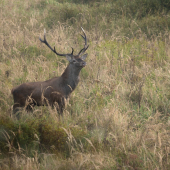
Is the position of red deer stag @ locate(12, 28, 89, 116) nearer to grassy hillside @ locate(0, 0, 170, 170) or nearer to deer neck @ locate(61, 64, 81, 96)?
deer neck @ locate(61, 64, 81, 96)

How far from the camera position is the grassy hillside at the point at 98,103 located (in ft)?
12.6

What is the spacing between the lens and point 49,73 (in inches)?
266

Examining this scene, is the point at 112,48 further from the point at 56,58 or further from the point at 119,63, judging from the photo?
the point at 56,58

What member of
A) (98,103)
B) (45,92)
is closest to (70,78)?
(45,92)

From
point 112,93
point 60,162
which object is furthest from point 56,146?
point 112,93

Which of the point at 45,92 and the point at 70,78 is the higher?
the point at 70,78

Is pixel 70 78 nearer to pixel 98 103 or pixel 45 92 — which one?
pixel 45 92

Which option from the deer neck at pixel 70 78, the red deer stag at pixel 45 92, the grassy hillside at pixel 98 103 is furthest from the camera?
the deer neck at pixel 70 78

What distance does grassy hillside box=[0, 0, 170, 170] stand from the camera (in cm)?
384

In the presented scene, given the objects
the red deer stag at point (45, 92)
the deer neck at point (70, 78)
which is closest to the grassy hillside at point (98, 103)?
the red deer stag at point (45, 92)

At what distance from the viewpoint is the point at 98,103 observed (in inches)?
217

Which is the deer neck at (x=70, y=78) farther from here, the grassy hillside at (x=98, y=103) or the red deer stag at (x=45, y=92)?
the grassy hillside at (x=98, y=103)

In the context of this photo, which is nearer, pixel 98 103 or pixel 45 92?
pixel 45 92

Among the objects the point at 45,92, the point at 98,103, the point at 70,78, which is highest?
the point at 70,78
